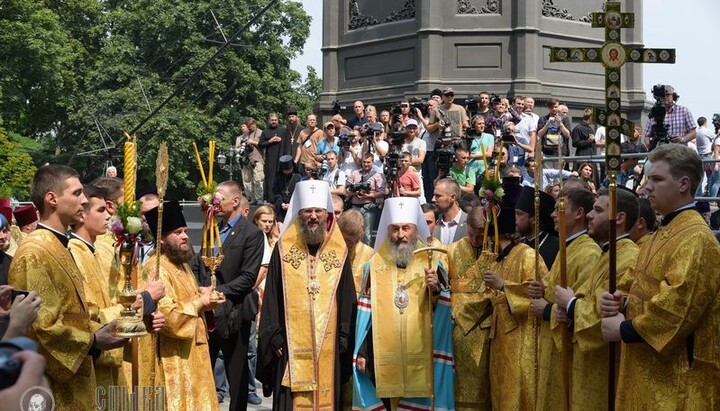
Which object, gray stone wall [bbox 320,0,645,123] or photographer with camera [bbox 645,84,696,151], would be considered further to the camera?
gray stone wall [bbox 320,0,645,123]

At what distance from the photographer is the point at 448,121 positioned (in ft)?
57.1

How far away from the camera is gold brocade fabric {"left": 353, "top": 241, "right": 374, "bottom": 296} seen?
1032 centimetres

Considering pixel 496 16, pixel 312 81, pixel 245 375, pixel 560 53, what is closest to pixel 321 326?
pixel 245 375

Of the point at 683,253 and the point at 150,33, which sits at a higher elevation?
the point at 150,33

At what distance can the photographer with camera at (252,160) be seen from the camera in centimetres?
2078

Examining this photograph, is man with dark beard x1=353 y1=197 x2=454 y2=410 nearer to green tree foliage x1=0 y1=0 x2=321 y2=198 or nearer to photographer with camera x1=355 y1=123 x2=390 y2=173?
photographer with camera x1=355 y1=123 x2=390 y2=173

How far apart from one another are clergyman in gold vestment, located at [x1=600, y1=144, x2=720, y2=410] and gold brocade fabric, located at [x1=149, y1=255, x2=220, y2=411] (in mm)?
3498

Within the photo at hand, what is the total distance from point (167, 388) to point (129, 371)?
0.33 m

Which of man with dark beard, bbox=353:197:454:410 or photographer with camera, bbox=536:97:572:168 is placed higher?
photographer with camera, bbox=536:97:572:168

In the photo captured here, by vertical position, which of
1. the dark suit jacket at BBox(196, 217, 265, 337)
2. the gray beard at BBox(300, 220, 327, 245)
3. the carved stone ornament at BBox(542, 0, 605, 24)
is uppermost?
the carved stone ornament at BBox(542, 0, 605, 24)

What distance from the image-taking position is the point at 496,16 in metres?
22.1

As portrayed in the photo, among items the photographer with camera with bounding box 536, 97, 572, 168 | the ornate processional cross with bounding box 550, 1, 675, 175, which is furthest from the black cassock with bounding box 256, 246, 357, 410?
the photographer with camera with bounding box 536, 97, 572, 168

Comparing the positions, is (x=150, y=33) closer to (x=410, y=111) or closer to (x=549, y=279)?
(x=410, y=111)

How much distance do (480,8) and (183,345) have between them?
14.4m
